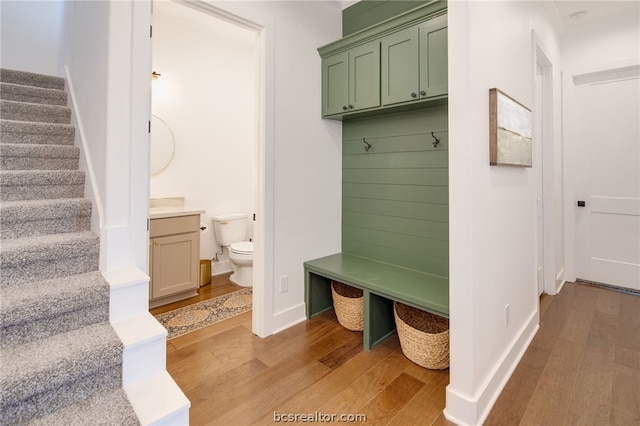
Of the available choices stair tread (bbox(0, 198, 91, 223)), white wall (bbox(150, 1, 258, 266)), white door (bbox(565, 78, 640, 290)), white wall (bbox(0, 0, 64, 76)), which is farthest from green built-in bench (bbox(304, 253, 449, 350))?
white wall (bbox(0, 0, 64, 76))

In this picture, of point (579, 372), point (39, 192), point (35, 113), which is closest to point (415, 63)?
point (579, 372)

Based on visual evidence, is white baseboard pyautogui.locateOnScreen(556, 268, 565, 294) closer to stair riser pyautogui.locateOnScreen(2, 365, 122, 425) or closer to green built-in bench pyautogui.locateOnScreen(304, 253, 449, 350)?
green built-in bench pyautogui.locateOnScreen(304, 253, 449, 350)

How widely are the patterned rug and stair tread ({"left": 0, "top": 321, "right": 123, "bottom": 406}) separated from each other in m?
1.05

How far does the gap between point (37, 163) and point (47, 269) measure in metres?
0.91

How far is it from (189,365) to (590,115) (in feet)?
14.1

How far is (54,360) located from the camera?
122 cm

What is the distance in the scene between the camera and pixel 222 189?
3.89 meters

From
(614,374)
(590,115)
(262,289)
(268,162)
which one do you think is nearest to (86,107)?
(268,162)

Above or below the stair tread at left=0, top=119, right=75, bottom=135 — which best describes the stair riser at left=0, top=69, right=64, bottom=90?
above

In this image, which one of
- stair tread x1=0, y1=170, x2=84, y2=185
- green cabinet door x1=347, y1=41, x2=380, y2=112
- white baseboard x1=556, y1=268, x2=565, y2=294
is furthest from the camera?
white baseboard x1=556, y1=268, x2=565, y2=294

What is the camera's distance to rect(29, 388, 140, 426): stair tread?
1.16 metres

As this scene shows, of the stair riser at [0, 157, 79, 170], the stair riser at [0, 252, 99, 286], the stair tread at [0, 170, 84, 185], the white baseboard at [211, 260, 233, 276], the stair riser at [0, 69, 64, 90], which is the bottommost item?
the white baseboard at [211, 260, 233, 276]

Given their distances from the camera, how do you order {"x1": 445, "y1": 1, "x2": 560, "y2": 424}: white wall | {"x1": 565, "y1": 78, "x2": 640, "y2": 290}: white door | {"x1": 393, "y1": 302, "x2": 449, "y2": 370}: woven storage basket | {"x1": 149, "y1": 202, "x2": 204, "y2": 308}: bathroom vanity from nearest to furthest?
{"x1": 445, "y1": 1, "x2": 560, "y2": 424}: white wall, {"x1": 393, "y1": 302, "x2": 449, "y2": 370}: woven storage basket, {"x1": 149, "y1": 202, "x2": 204, "y2": 308}: bathroom vanity, {"x1": 565, "y1": 78, "x2": 640, "y2": 290}: white door

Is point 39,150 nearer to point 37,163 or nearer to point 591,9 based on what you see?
point 37,163
